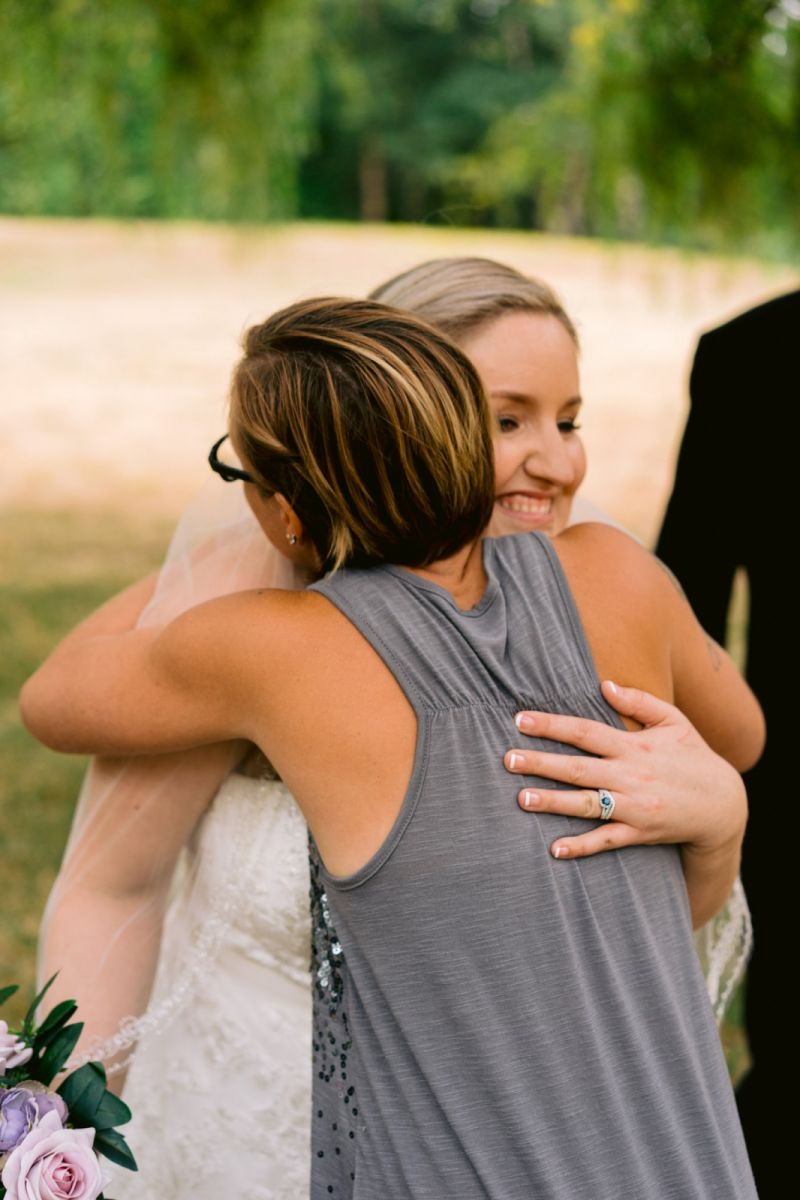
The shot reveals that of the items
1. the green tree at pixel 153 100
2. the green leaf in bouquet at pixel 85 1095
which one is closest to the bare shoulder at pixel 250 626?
the green leaf in bouquet at pixel 85 1095

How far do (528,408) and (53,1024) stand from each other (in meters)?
1.09

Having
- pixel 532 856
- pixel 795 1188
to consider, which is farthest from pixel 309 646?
pixel 795 1188

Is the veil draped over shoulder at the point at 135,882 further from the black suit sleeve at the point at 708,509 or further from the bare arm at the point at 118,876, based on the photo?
the black suit sleeve at the point at 708,509

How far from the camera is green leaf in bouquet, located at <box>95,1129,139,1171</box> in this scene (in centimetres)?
147

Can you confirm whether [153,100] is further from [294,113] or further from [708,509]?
[708,509]

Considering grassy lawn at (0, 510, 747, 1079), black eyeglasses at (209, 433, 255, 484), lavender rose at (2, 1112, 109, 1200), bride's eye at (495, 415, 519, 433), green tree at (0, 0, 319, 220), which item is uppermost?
green tree at (0, 0, 319, 220)

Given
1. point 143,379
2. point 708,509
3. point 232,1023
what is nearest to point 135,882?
point 232,1023

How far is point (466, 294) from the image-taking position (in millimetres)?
2047

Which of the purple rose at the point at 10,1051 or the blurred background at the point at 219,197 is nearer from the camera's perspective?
the purple rose at the point at 10,1051

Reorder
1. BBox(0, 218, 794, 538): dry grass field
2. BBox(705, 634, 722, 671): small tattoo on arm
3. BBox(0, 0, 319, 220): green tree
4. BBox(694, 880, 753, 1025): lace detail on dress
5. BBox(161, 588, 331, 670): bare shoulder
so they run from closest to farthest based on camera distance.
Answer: BBox(161, 588, 331, 670): bare shoulder, BBox(705, 634, 722, 671): small tattoo on arm, BBox(694, 880, 753, 1025): lace detail on dress, BBox(0, 0, 319, 220): green tree, BBox(0, 218, 794, 538): dry grass field

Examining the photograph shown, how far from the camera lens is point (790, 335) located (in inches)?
102

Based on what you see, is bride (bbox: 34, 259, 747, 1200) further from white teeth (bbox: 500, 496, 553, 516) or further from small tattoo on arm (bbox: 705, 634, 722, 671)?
small tattoo on arm (bbox: 705, 634, 722, 671)

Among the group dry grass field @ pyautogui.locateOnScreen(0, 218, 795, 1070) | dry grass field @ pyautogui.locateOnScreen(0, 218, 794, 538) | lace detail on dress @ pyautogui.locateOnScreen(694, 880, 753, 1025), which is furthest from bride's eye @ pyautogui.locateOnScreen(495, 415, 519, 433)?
dry grass field @ pyautogui.locateOnScreen(0, 218, 794, 538)

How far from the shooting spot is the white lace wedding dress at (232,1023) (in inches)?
78.4
